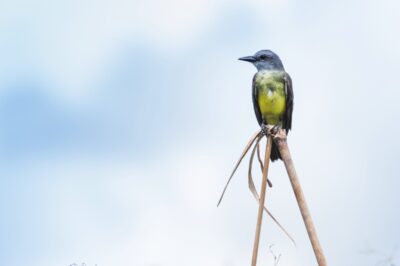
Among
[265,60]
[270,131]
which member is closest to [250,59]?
[265,60]

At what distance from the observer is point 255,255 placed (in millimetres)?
3402

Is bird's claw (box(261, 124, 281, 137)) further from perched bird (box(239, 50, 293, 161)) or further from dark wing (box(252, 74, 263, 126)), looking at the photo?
dark wing (box(252, 74, 263, 126))

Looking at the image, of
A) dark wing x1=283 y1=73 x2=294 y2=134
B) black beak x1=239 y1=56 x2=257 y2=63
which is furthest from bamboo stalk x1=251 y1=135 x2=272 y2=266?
black beak x1=239 y1=56 x2=257 y2=63

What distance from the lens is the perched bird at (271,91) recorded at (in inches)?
339

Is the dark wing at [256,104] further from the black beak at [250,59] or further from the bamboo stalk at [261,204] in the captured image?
the bamboo stalk at [261,204]

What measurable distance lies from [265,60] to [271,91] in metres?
0.44

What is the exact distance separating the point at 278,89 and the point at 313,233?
17.7 ft

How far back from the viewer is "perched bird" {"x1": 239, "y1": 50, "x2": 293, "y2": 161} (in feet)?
28.2

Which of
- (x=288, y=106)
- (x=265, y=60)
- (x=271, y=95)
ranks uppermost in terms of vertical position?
(x=265, y=60)

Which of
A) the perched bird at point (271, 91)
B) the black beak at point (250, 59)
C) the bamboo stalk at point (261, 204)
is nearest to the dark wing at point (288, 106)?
the perched bird at point (271, 91)

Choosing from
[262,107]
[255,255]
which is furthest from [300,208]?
[262,107]

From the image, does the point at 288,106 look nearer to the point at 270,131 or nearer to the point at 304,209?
the point at 270,131

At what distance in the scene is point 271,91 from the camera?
8.80 metres

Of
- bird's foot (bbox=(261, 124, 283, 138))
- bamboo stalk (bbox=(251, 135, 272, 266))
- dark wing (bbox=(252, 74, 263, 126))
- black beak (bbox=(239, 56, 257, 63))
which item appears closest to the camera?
bamboo stalk (bbox=(251, 135, 272, 266))
